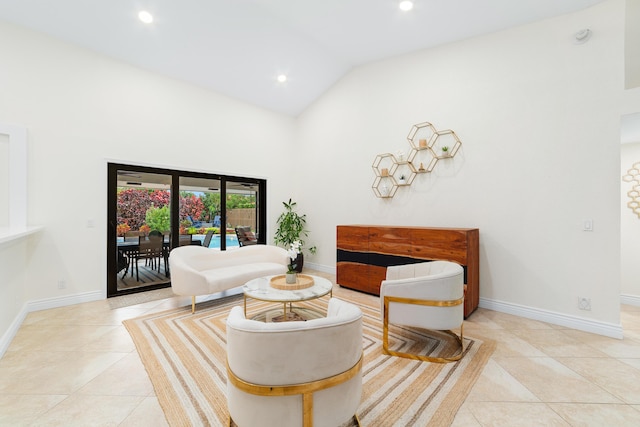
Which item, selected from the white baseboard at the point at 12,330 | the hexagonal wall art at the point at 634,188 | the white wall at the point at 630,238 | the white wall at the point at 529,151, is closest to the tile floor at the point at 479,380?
the white baseboard at the point at 12,330

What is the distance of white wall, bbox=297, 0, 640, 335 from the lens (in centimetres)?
295

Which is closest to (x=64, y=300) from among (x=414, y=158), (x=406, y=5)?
(x=414, y=158)

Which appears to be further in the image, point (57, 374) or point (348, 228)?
point (348, 228)

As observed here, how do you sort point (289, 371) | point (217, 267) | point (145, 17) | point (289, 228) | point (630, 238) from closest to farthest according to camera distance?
point (289, 371), point (145, 17), point (630, 238), point (217, 267), point (289, 228)

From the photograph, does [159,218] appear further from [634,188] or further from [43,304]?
[634,188]

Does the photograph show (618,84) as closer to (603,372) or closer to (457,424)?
(603,372)

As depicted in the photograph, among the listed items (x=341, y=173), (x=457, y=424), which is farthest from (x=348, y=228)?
(x=457, y=424)

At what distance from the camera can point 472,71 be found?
3.87 meters

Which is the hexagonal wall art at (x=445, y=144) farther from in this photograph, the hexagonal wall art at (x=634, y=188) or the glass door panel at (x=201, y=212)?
the glass door panel at (x=201, y=212)

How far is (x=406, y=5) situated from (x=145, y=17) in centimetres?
340

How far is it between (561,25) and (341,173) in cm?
366

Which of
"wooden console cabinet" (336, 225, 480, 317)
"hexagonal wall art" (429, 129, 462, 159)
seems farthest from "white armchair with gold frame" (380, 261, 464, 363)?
"hexagonal wall art" (429, 129, 462, 159)

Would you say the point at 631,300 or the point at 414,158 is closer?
the point at 631,300

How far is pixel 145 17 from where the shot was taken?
11.8ft
